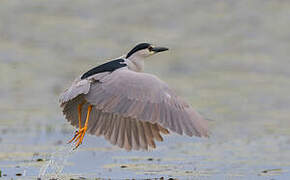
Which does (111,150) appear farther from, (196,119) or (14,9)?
(14,9)

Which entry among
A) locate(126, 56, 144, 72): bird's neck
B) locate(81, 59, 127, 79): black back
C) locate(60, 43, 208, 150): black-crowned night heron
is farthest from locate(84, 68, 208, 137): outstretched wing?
locate(126, 56, 144, 72): bird's neck

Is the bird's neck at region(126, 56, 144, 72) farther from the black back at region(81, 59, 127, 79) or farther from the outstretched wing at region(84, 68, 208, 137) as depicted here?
the outstretched wing at region(84, 68, 208, 137)

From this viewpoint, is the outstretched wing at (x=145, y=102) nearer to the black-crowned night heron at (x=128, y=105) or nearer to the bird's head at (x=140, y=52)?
the black-crowned night heron at (x=128, y=105)

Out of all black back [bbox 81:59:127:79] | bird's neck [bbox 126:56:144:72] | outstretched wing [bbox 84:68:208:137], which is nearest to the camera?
outstretched wing [bbox 84:68:208:137]

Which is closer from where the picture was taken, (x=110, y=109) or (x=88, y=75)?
(x=110, y=109)

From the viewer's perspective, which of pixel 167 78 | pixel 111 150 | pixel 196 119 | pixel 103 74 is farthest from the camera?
pixel 167 78

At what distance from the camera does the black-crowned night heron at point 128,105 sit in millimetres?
8594

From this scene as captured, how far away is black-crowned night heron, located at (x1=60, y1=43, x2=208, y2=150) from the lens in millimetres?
8594

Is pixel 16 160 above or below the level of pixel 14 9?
below

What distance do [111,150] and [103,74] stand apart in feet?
14.2

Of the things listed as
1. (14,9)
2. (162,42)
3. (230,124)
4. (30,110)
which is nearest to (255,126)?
(230,124)

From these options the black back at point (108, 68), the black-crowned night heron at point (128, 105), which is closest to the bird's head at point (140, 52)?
the black-crowned night heron at point (128, 105)

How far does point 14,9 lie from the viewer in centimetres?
2252

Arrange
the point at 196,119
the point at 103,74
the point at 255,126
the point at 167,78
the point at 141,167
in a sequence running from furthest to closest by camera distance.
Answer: the point at 167,78 < the point at 255,126 < the point at 141,167 < the point at 103,74 < the point at 196,119
